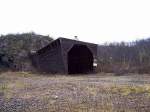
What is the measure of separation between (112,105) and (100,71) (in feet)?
76.9

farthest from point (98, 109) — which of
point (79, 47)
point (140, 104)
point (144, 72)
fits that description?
point (79, 47)

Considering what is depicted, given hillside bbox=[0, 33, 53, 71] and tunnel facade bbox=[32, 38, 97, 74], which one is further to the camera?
hillside bbox=[0, 33, 53, 71]

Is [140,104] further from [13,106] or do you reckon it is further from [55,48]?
[55,48]

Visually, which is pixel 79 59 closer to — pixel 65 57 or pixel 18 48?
pixel 65 57

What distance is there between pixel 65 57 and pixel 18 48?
10187mm

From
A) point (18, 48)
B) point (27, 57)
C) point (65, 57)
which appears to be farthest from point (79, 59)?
point (18, 48)

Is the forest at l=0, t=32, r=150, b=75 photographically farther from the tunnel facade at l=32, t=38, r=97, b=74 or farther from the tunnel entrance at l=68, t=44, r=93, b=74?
the tunnel entrance at l=68, t=44, r=93, b=74

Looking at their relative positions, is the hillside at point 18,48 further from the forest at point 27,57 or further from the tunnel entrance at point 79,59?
the tunnel entrance at point 79,59

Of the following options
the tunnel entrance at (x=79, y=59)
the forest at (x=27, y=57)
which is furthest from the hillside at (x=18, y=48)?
the tunnel entrance at (x=79, y=59)

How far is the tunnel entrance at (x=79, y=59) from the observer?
36.3m

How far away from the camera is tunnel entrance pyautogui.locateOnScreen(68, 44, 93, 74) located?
119 feet

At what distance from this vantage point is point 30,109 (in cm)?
1129

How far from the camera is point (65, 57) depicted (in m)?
31.6

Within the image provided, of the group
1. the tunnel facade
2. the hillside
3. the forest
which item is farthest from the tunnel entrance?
the hillside
